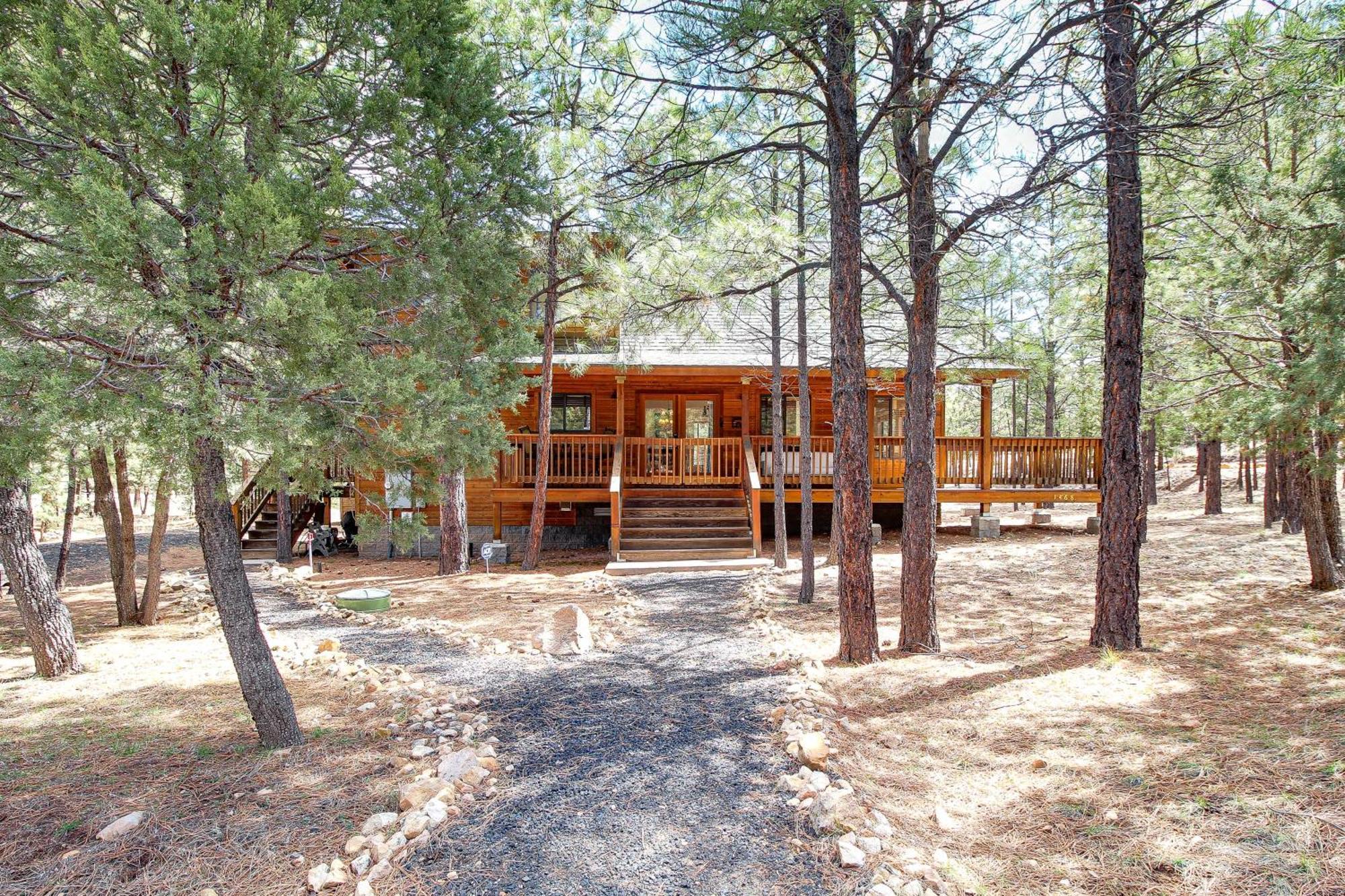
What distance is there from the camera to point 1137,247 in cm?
544

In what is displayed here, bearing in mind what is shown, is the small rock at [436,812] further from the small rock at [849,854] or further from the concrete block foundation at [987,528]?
the concrete block foundation at [987,528]

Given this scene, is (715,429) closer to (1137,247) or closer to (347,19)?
(1137,247)

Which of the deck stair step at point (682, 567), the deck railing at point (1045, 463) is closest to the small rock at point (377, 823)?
the deck stair step at point (682, 567)

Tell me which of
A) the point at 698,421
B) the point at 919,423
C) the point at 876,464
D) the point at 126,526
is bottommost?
the point at 126,526

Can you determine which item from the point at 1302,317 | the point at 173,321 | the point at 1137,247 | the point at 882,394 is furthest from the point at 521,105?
the point at 882,394

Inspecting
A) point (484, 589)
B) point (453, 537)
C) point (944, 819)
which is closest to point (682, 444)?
point (453, 537)

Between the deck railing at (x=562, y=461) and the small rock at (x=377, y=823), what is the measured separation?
905cm

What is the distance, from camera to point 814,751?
3586mm

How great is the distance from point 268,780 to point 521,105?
671 centimetres

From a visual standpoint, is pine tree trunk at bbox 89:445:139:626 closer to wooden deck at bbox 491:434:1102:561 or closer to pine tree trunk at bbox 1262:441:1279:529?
wooden deck at bbox 491:434:1102:561

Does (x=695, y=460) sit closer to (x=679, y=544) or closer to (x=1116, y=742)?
(x=679, y=544)

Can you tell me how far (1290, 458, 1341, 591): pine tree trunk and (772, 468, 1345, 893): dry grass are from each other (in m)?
0.28

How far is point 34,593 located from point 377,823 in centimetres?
475

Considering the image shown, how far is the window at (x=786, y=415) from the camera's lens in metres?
14.9
